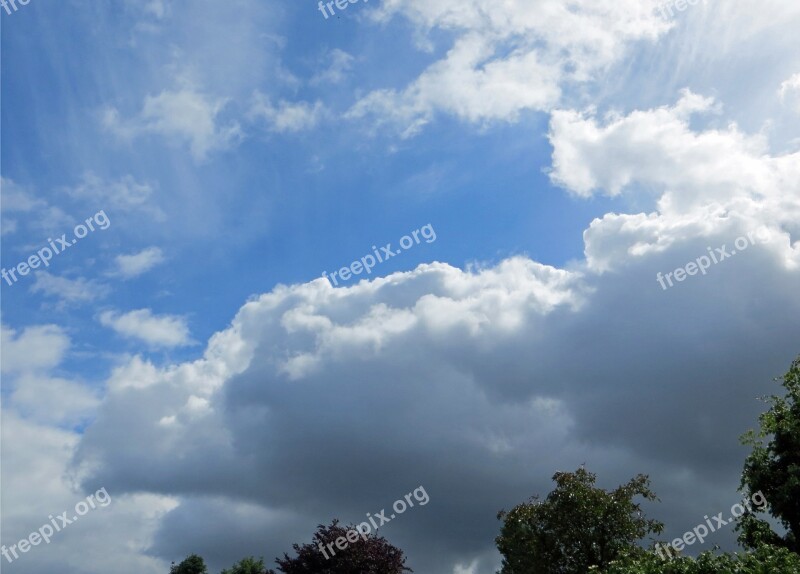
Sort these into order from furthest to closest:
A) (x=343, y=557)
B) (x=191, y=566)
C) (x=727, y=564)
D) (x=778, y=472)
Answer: (x=191, y=566), (x=343, y=557), (x=778, y=472), (x=727, y=564)

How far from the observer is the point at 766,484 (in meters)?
30.2

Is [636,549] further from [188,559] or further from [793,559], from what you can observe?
[188,559]

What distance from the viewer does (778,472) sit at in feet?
97.4

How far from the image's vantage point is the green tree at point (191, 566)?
7638cm

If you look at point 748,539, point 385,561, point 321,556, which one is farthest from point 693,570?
point 321,556

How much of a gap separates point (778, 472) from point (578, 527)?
9.87m

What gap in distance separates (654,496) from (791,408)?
8.59 meters

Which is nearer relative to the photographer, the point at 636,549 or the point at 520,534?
the point at 636,549

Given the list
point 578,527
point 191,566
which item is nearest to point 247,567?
point 191,566

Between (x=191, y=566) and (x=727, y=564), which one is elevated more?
(x=191, y=566)

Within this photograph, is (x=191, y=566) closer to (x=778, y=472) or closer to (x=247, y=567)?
(x=247, y=567)

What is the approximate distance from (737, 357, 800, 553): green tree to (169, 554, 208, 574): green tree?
62.6m

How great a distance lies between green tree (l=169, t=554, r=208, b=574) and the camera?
7638 cm

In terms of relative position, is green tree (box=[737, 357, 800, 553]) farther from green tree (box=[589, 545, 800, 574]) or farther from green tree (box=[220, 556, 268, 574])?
green tree (box=[220, 556, 268, 574])
